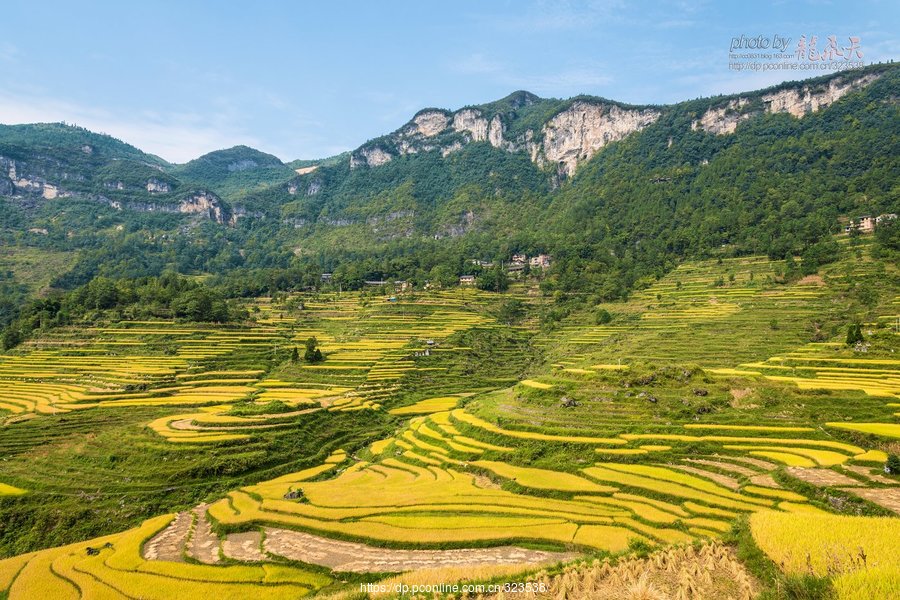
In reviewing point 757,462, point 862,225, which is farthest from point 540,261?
point 757,462

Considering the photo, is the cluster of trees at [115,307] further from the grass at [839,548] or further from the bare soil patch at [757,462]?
the grass at [839,548]

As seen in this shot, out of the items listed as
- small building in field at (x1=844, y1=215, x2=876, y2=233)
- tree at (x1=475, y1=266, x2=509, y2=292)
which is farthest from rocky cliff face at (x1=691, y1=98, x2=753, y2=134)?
tree at (x1=475, y1=266, x2=509, y2=292)

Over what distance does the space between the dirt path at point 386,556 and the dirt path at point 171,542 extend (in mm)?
3529

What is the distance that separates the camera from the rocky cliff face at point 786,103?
13550 cm

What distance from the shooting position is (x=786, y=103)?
14362 cm

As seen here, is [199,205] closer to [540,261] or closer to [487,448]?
[540,261]

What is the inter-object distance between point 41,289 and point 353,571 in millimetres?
134502

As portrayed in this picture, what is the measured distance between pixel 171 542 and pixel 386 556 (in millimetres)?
9739

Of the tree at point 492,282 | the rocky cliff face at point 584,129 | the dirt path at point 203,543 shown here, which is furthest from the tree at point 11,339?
the rocky cliff face at point 584,129

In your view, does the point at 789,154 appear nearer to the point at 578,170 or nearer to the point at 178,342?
the point at 578,170

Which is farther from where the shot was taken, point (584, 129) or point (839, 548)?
point (584, 129)

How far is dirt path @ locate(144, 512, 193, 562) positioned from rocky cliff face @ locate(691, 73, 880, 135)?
172 m

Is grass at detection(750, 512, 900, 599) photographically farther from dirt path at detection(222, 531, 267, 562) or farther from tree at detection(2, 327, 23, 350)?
tree at detection(2, 327, 23, 350)

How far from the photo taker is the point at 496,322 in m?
78.3
